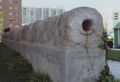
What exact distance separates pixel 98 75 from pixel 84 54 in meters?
0.57

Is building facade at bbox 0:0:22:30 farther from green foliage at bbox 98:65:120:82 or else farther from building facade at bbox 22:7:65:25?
green foliage at bbox 98:65:120:82

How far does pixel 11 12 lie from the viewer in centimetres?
5284

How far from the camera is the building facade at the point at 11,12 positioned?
51.4m

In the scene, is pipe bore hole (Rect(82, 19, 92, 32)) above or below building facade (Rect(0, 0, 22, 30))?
below

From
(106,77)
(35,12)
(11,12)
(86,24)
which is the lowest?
(106,77)

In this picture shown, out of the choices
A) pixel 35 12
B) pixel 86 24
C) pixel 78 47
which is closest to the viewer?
pixel 78 47

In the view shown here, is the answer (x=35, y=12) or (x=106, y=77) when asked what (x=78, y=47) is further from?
(x=35, y=12)

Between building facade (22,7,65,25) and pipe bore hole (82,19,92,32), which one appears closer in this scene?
pipe bore hole (82,19,92,32)

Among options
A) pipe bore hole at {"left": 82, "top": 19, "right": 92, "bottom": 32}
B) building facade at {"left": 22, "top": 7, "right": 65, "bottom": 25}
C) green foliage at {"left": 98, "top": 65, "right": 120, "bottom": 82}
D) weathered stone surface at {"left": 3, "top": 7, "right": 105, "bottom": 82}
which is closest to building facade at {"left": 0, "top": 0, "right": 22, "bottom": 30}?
building facade at {"left": 22, "top": 7, "right": 65, "bottom": 25}

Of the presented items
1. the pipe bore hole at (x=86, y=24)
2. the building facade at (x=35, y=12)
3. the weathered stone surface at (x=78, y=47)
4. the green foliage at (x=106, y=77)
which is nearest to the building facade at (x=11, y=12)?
the building facade at (x=35, y=12)

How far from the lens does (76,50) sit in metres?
2.69

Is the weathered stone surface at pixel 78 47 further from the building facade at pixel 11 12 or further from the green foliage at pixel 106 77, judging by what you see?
the building facade at pixel 11 12

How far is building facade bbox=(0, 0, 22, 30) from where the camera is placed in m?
51.4

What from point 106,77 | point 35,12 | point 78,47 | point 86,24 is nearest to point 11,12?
point 35,12
